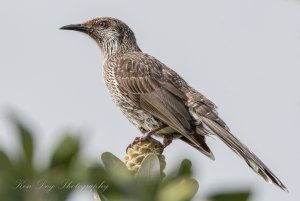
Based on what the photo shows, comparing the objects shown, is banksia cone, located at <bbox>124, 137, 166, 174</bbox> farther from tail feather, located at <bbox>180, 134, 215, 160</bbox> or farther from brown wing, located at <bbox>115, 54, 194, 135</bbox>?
brown wing, located at <bbox>115, 54, 194, 135</bbox>

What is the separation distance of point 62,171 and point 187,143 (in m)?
5.35

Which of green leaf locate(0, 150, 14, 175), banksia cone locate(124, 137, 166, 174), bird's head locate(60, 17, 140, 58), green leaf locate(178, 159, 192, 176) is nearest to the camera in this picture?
green leaf locate(0, 150, 14, 175)

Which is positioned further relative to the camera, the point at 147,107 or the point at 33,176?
the point at 147,107

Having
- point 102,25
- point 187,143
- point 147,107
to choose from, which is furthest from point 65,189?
point 102,25

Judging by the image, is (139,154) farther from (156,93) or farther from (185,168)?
(156,93)

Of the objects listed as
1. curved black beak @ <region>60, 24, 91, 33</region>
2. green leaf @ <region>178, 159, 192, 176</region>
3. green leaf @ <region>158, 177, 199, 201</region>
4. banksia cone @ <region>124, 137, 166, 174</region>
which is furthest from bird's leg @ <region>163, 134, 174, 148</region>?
green leaf @ <region>158, 177, 199, 201</region>

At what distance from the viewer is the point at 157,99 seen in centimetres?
731

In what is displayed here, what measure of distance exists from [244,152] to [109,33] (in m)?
3.40

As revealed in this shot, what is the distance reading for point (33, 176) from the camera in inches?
52.0

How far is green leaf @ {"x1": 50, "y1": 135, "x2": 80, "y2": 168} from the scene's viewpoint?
1335 millimetres

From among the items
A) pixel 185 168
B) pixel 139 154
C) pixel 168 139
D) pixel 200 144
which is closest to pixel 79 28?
pixel 168 139

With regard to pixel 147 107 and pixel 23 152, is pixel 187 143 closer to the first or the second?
pixel 147 107

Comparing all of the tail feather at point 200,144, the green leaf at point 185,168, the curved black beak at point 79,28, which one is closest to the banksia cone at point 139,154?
the green leaf at point 185,168

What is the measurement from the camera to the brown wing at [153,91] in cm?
686
